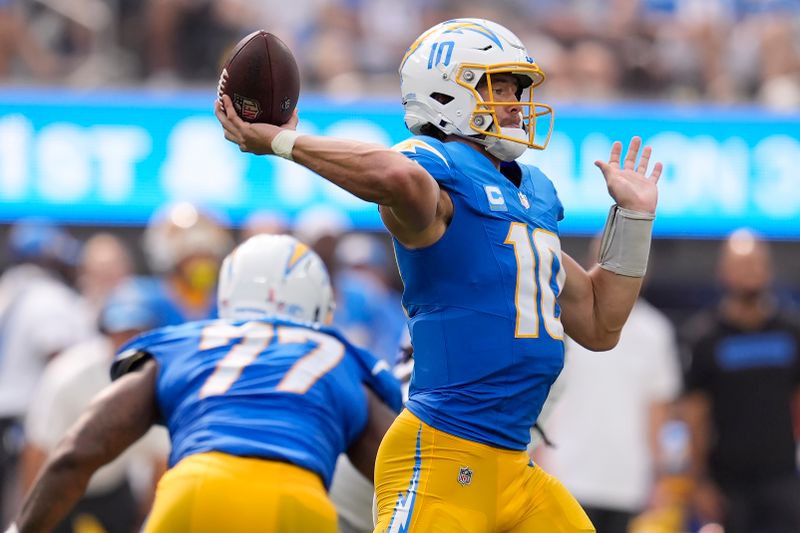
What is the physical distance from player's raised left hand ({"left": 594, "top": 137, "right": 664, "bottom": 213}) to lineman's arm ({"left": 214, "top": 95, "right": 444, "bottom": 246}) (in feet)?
2.65

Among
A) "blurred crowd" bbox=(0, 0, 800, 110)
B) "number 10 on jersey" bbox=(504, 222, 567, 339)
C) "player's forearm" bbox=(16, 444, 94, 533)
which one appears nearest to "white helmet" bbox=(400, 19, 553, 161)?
"number 10 on jersey" bbox=(504, 222, 567, 339)

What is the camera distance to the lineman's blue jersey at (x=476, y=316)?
3.88m

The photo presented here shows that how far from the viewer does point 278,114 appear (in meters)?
3.90

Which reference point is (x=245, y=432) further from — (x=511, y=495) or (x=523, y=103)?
(x=523, y=103)

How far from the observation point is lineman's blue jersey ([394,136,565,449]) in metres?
3.88

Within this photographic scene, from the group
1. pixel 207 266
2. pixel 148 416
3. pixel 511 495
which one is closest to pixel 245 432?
pixel 148 416

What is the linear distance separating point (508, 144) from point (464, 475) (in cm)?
95

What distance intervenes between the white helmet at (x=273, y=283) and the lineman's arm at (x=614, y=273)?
102 cm

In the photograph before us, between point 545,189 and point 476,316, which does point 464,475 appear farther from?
point 545,189

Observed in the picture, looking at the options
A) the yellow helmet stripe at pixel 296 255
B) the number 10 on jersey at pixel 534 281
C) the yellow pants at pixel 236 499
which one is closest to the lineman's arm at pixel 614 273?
the number 10 on jersey at pixel 534 281

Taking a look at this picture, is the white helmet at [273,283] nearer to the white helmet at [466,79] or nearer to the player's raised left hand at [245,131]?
the white helmet at [466,79]

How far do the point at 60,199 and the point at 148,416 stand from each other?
20.0 ft

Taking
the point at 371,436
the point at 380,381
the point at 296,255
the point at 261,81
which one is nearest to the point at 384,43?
the point at 296,255

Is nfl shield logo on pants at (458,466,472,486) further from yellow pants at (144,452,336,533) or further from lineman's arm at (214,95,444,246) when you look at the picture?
yellow pants at (144,452,336,533)
